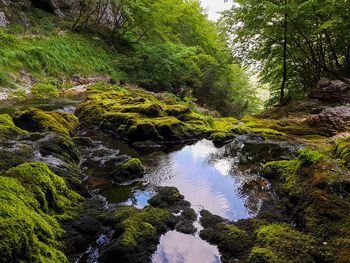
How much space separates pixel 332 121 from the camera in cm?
632

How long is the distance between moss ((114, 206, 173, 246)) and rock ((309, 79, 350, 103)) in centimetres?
886

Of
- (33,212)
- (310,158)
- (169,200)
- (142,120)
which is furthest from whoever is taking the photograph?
(142,120)

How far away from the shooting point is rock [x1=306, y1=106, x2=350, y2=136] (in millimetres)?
5991

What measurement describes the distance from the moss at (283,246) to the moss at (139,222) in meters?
0.99

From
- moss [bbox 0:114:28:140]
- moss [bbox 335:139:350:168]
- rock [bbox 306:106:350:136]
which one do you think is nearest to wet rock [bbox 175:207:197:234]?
moss [bbox 335:139:350:168]

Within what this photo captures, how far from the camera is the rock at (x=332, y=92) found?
802 centimetres

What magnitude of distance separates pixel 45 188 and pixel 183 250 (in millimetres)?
1588

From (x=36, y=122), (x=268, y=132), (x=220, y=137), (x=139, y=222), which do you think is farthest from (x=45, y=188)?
(x=268, y=132)

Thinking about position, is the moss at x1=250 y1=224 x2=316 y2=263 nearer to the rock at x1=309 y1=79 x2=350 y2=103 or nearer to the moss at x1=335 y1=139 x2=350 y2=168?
the moss at x1=335 y1=139 x2=350 y2=168

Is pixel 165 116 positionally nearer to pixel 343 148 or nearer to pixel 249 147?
pixel 249 147

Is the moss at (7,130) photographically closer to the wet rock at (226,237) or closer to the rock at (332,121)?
the wet rock at (226,237)

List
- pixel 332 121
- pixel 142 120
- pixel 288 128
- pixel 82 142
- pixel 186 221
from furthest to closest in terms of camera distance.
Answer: pixel 288 128 < pixel 332 121 < pixel 142 120 < pixel 82 142 < pixel 186 221

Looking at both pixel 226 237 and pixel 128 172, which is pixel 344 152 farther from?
pixel 128 172

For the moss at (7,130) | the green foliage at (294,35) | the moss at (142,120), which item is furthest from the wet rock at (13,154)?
the green foliage at (294,35)
